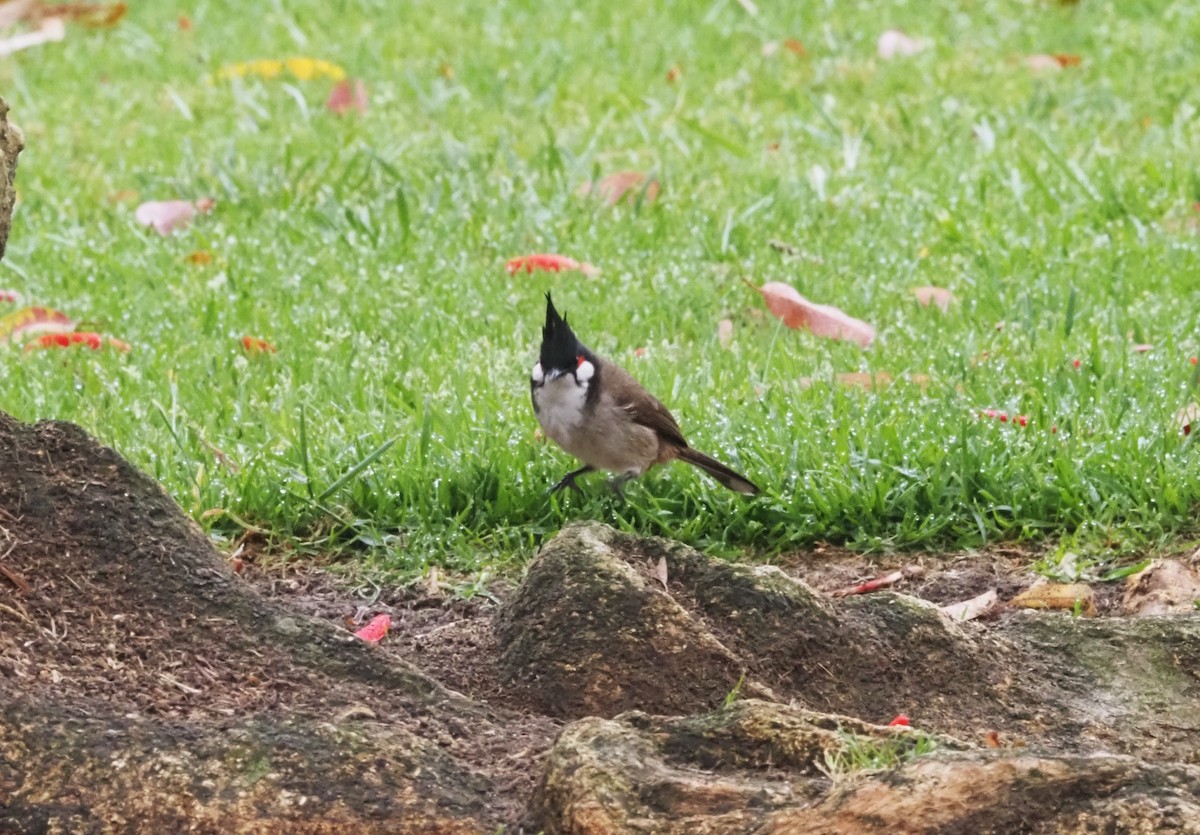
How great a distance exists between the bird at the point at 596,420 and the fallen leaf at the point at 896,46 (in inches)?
196

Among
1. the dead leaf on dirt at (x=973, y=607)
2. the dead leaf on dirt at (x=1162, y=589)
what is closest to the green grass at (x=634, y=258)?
the dead leaf on dirt at (x=1162, y=589)

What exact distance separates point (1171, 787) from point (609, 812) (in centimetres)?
80

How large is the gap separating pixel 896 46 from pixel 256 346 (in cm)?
484

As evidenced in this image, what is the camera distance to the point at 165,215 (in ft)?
23.5

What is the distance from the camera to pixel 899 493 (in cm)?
452

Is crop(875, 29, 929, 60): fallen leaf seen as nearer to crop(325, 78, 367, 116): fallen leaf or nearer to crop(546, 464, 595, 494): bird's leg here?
crop(325, 78, 367, 116): fallen leaf

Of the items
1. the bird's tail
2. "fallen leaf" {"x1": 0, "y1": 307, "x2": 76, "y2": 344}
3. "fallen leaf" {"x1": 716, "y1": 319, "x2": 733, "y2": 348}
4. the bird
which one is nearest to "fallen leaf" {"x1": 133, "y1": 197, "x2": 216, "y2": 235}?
"fallen leaf" {"x1": 0, "y1": 307, "x2": 76, "y2": 344}

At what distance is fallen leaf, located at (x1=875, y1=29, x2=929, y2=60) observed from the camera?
9.25 meters

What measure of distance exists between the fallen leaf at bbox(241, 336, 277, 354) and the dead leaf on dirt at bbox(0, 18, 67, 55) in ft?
15.5

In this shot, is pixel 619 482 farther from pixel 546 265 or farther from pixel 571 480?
pixel 546 265

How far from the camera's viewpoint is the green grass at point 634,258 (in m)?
4.59

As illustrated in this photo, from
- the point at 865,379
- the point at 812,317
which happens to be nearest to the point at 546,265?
the point at 812,317

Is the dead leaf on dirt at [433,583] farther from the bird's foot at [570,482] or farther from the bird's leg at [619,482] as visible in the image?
the bird's leg at [619,482]

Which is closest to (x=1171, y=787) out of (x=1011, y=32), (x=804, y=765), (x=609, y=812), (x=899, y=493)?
(x=804, y=765)
